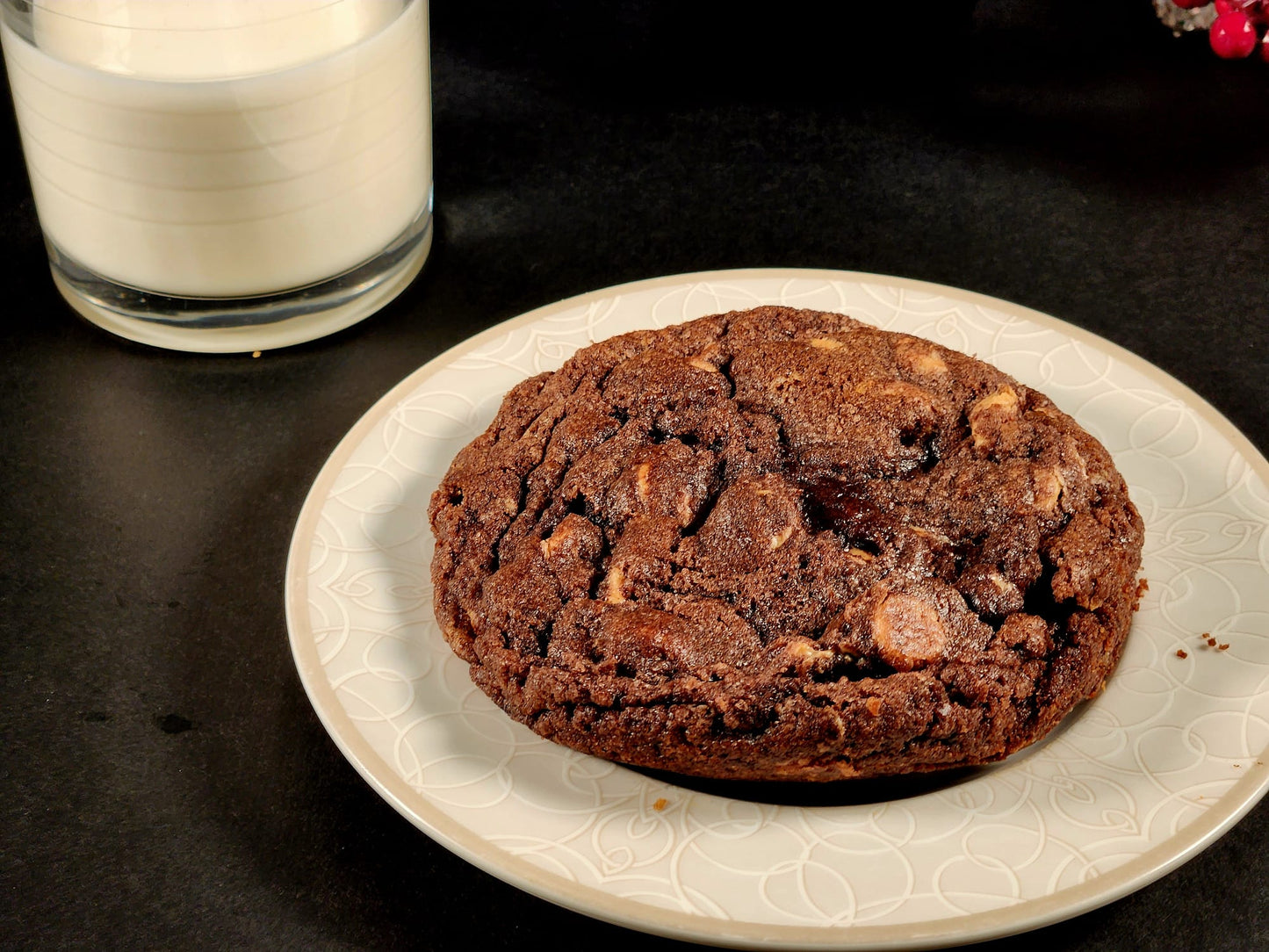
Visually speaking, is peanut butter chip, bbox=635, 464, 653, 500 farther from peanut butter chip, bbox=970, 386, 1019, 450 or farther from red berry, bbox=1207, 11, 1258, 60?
red berry, bbox=1207, 11, 1258, 60

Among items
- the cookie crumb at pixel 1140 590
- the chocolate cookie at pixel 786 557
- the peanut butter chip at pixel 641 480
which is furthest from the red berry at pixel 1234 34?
the peanut butter chip at pixel 641 480

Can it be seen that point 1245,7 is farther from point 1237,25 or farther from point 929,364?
point 929,364

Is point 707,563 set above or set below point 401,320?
above

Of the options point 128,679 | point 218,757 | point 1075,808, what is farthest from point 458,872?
point 1075,808

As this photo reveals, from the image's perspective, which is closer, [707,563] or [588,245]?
[707,563]

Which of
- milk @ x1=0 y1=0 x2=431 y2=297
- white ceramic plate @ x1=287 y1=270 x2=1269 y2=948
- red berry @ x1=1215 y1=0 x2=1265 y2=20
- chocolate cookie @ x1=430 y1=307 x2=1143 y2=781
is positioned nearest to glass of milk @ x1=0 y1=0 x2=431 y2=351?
milk @ x1=0 y1=0 x2=431 y2=297

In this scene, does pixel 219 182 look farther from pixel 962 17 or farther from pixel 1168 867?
pixel 962 17
